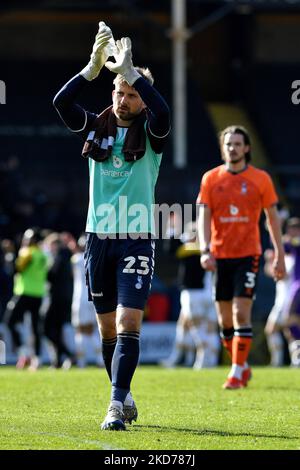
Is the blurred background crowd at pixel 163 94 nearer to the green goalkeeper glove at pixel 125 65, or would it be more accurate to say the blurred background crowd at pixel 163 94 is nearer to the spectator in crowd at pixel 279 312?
the spectator in crowd at pixel 279 312

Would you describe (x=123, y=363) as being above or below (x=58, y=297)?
below

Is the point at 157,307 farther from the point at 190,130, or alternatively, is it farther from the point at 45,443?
the point at 45,443

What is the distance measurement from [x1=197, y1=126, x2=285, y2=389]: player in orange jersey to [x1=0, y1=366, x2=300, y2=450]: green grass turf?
68cm

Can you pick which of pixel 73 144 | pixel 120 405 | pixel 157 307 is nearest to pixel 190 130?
pixel 73 144

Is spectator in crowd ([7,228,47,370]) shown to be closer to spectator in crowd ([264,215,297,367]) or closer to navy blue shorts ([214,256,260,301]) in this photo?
spectator in crowd ([264,215,297,367])

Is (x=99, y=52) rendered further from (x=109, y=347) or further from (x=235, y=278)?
(x=235, y=278)

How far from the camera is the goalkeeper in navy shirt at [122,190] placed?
8.84 meters

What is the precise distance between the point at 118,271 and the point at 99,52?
1.56 m

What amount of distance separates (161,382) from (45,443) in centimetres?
726

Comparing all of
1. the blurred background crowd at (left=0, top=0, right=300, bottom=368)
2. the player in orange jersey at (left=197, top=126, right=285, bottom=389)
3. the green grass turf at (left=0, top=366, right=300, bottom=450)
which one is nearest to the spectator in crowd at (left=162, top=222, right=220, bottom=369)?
the blurred background crowd at (left=0, top=0, right=300, bottom=368)

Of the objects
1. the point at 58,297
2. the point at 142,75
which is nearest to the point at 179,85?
the point at 58,297

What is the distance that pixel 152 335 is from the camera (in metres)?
25.1

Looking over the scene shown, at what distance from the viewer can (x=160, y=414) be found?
10.4m

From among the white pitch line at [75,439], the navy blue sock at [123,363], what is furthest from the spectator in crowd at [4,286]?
the white pitch line at [75,439]
